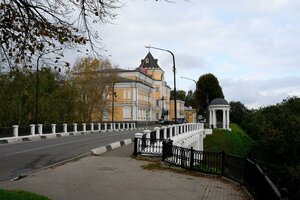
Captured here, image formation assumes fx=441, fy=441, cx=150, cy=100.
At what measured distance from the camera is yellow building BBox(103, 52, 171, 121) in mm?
91812

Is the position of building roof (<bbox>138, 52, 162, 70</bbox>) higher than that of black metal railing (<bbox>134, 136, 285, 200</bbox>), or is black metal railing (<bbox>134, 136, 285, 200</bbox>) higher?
building roof (<bbox>138, 52, 162, 70</bbox>)

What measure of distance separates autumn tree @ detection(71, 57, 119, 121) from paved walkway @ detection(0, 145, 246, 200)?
153 ft

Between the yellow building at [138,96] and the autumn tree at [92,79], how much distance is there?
12836mm

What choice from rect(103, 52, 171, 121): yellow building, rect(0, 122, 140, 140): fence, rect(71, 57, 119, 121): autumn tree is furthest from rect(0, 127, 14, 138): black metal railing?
rect(103, 52, 171, 121): yellow building

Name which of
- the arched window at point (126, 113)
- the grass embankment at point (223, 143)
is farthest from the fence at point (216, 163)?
the arched window at point (126, 113)

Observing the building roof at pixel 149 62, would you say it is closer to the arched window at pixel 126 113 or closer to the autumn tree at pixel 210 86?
the autumn tree at pixel 210 86

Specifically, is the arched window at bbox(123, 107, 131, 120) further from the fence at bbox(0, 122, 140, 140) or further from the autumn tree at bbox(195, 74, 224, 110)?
the fence at bbox(0, 122, 140, 140)

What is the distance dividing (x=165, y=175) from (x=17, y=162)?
6.32 meters

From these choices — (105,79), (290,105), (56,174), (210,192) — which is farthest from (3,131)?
(290,105)

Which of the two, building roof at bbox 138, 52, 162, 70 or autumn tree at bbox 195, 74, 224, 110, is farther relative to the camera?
building roof at bbox 138, 52, 162, 70

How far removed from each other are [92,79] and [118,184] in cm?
5218

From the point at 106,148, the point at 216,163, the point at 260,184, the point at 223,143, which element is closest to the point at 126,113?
the point at 223,143

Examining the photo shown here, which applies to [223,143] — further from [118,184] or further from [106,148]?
[118,184]

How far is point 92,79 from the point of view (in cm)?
6444
